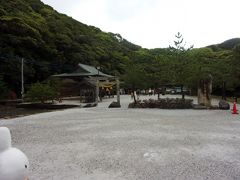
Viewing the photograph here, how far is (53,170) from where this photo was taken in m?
5.29

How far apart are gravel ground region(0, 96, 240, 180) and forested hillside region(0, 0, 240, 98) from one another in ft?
41.3

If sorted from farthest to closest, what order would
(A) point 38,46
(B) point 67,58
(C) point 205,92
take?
(B) point 67,58, (A) point 38,46, (C) point 205,92

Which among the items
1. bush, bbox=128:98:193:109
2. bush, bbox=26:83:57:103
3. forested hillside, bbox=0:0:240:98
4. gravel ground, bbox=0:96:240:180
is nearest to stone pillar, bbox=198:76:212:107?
bush, bbox=128:98:193:109

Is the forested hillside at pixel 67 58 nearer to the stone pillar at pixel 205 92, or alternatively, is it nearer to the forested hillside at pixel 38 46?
the forested hillside at pixel 38 46

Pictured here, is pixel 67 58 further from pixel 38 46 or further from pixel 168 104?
pixel 168 104

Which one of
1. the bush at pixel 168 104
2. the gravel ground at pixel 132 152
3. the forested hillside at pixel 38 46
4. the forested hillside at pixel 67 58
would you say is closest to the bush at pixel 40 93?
the forested hillside at pixel 67 58

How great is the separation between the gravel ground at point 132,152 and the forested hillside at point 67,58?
12.6m

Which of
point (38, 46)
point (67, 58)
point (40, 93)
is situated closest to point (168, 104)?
point (40, 93)

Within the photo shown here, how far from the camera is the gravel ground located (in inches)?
200

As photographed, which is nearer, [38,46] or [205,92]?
[205,92]

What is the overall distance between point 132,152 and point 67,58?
3543 centimetres

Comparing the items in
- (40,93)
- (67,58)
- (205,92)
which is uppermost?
(67,58)

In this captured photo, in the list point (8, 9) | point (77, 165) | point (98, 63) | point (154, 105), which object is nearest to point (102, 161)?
point (77, 165)

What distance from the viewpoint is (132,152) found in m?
6.62
